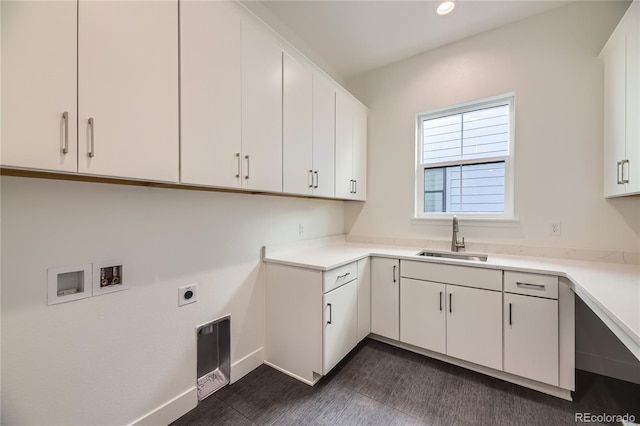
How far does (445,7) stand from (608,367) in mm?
3114

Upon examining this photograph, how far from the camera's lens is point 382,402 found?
5.57ft

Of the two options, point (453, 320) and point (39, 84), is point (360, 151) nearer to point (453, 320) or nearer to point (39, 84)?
point (453, 320)

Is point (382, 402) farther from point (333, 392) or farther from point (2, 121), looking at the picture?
point (2, 121)

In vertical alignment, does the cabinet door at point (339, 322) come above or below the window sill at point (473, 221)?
below

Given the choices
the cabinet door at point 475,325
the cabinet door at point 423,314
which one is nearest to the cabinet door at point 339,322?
the cabinet door at point 423,314

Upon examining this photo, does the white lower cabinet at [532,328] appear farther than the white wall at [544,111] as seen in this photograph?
No

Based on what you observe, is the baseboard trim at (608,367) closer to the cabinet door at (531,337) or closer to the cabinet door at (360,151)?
the cabinet door at (531,337)

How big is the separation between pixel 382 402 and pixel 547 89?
2847 millimetres

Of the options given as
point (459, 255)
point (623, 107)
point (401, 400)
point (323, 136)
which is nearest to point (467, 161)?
point (459, 255)

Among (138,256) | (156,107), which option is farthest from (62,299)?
(156,107)

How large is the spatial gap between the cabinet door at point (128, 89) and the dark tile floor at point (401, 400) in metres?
1.52

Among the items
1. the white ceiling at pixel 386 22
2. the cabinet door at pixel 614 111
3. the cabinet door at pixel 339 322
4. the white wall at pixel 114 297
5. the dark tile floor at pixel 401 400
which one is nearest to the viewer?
the white wall at pixel 114 297

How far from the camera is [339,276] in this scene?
1996 mm

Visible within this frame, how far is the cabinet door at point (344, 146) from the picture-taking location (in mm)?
2564
